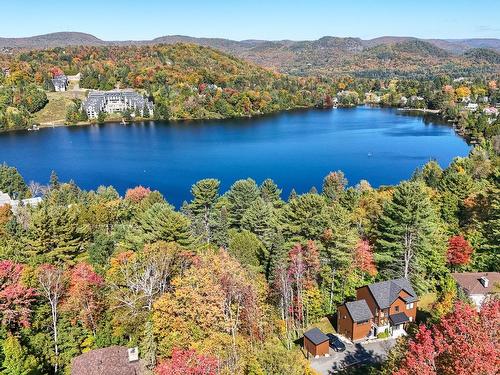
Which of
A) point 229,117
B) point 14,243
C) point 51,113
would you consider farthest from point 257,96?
point 14,243

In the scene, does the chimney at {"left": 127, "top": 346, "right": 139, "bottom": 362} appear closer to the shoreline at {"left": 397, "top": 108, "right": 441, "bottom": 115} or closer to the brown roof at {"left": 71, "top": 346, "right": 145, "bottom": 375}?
the brown roof at {"left": 71, "top": 346, "right": 145, "bottom": 375}

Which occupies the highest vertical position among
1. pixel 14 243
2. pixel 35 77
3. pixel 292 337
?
pixel 35 77

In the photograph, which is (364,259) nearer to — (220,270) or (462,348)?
(220,270)

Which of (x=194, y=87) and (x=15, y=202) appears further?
(x=194, y=87)

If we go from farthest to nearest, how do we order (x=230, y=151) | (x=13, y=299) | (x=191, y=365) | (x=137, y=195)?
(x=230, y=151)
(x=137, y=195)
(x=13, y=299)
(x=191, y=365)

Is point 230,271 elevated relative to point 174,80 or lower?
lower

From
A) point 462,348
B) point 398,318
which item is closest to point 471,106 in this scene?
point 398,318

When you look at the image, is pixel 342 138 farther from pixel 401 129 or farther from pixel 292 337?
pixel 292 337
